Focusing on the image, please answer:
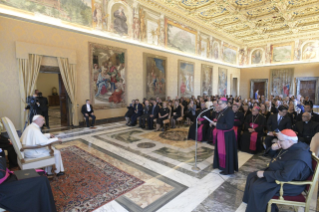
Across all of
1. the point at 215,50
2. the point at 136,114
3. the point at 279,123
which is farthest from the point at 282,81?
the point at 136,114

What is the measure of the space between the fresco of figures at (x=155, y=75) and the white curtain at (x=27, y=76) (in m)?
6.06

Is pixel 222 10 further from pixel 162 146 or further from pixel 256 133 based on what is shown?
pixel 162 146

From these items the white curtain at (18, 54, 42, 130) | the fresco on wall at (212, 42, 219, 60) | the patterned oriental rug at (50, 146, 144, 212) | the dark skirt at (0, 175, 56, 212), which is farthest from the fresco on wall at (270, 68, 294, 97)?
the dark skirt at (0, 175, 56, 212)

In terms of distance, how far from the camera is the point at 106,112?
31.4ft

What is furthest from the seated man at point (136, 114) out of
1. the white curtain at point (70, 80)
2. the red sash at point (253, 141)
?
the red sash at point (253, 141)

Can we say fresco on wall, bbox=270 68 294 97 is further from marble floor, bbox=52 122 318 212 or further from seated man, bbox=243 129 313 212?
seated man, bbox=243 129 313 212

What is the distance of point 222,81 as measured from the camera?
19719mm

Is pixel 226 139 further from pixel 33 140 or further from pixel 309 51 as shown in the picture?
pixel 309 51

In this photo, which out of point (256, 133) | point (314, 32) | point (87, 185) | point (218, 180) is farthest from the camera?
point (314, 32)

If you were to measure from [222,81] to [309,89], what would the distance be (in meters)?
8.81

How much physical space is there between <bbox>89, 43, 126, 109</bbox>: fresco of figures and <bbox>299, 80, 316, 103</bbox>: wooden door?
19.4 m

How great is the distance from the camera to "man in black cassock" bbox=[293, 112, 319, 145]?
182 inches

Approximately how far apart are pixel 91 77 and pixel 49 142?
5.94 metres

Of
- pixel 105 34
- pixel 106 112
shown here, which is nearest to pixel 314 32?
pixel 105 34
